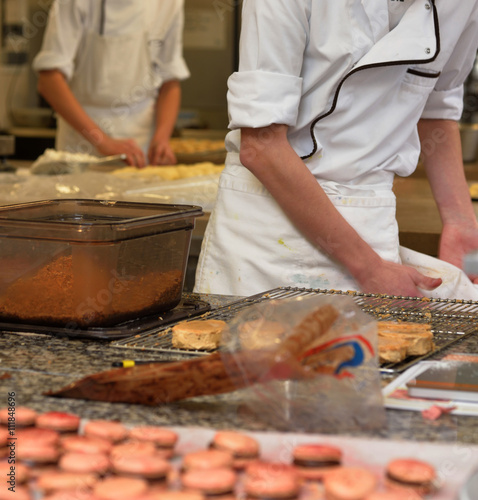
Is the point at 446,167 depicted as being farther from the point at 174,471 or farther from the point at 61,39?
the point at 61,39

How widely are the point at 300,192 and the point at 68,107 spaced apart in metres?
2.08

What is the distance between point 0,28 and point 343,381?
16.8 ft

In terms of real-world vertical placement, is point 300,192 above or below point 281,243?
above

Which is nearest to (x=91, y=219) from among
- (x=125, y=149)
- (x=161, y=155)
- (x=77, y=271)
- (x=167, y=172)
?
(x=77, y=271)

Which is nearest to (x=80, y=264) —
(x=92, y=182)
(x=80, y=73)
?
(x=92, y=182)

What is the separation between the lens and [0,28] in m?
5.42

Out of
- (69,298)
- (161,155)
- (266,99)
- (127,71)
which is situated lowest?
(161,155)

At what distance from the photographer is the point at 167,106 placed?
A: 12.5 feet

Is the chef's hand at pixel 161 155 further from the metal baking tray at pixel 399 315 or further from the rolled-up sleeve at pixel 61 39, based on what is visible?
the metal baking tray at pixel 399 315

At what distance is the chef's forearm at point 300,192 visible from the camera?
164 centimetres

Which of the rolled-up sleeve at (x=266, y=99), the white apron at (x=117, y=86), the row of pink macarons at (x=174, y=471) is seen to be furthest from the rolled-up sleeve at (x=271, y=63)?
the white apron at (x=117, y=86)

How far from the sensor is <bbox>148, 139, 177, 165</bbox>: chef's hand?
11.6 feet

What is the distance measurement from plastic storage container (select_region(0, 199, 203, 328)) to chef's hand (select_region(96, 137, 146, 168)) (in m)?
1.99

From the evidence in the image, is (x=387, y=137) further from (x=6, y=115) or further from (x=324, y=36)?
(x=6, y=115)
